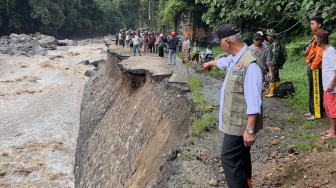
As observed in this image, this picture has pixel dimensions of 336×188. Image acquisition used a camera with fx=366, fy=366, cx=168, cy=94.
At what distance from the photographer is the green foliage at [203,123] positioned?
20.2 ft

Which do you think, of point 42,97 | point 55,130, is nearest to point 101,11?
point 42,97

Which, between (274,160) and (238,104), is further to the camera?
(274,160)

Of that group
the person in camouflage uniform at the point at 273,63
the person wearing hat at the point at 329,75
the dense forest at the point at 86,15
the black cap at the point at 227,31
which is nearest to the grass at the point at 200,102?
the person in camouflage uniform at the point at 273,63

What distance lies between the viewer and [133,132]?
8.99 metres

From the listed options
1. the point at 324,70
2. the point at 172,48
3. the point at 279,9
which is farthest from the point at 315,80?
the point at 172,48

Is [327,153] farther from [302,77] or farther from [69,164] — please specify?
[69,164]

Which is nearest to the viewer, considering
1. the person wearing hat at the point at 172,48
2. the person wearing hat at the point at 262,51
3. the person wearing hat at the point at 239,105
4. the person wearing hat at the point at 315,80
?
the person wearing hat at the point at 239,105

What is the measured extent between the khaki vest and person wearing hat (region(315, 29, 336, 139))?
274 centimetres

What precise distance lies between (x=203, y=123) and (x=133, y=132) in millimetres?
3046

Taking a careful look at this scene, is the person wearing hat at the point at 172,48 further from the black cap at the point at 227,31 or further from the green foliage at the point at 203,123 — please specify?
the black cap at the point at 227,31

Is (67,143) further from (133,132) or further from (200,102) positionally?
(200,102)

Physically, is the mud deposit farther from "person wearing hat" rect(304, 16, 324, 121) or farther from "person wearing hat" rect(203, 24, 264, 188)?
"person wearing hat" rect(203, 24, 264, 188)

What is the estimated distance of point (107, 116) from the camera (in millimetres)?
12234

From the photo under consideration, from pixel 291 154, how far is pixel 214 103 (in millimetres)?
2846
